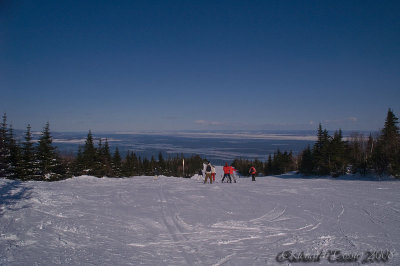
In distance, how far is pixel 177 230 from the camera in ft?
19.2

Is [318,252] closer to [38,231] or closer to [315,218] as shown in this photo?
[315,218]

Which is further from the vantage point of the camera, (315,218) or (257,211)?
(257,211)

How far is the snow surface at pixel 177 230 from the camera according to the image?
4.29m

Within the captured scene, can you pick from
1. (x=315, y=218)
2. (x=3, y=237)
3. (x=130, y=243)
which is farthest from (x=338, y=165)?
(x=3, y=237)

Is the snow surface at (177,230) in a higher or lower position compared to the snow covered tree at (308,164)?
higher

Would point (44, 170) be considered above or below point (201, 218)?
below

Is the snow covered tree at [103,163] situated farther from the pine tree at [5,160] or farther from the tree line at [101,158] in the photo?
the pine tree at [5,160]

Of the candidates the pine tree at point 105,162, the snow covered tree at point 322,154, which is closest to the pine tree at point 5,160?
the pine tree at point 105,162

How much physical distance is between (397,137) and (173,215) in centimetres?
2801

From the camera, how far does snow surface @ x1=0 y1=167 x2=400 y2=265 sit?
14.1ft

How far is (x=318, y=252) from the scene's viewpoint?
4.64m

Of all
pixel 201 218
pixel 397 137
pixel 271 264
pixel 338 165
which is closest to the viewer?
pixel 271 264

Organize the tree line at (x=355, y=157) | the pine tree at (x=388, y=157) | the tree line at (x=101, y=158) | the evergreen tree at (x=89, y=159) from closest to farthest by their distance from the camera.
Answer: the pine tree at (x=388, y=157), the tree line at (x=355, y=157), the tree line at (x=101, y=158), the evergreen tree at (x=89, y=159)

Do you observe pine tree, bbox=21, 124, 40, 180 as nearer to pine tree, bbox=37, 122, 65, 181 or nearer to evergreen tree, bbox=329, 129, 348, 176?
pine tree, bbox=37, 122, 65, 181
